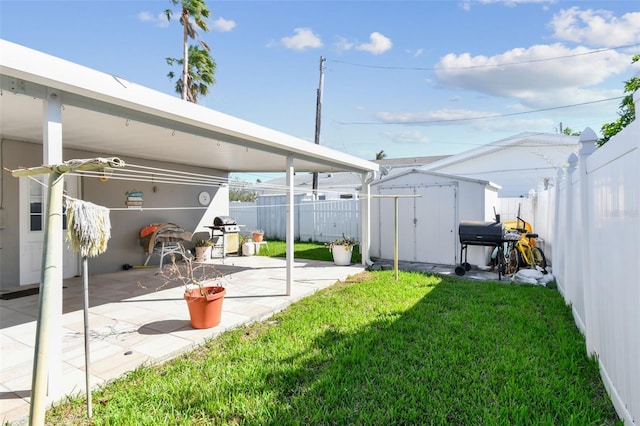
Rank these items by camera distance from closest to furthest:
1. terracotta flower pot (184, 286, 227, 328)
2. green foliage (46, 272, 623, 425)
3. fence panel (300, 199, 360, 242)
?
green foliage (46, 272, 623, 425) → terracotta flower pot (184, 286, 227, 328) → fence panel (300, 199, 360, 242)

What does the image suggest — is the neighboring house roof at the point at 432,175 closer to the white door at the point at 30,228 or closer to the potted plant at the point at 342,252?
the potted plant at the point at 342,252

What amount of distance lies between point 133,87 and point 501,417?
384cm

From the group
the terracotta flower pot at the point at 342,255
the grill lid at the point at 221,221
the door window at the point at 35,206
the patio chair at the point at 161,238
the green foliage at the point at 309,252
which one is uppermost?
the door window at the point at 35,206

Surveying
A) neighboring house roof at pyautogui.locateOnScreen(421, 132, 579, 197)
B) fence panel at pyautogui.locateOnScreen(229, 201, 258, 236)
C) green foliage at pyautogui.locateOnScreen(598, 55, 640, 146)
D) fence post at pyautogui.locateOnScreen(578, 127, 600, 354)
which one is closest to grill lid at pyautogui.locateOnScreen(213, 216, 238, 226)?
fence panel at pyautogui.locateOnScreen(229, 201, 258, 236)

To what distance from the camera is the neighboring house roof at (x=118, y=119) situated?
229 centimetres

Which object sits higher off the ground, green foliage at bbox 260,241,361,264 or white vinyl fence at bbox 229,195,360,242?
white vinyl fence at bbox 229,195,360,242

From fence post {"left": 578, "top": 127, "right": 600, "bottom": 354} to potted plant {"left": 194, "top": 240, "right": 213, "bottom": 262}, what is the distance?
7.74 meters

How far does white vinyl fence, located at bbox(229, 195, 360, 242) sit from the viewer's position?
12047 millimetres

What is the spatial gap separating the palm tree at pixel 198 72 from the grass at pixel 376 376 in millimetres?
12604

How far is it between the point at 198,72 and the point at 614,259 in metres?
15.0

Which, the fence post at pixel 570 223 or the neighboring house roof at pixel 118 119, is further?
the fence post at pixel 570 223

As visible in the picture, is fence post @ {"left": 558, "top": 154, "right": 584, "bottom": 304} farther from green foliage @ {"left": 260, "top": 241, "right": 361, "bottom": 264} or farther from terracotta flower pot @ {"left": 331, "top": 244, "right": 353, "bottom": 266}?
green foliage @ {"left": 260, "top": 241, "right": 361, "bottom": 264}

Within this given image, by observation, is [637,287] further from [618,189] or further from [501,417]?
[501,417]

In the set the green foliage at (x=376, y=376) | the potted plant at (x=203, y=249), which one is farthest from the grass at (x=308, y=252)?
the green foliage at (x=376, y=376)
